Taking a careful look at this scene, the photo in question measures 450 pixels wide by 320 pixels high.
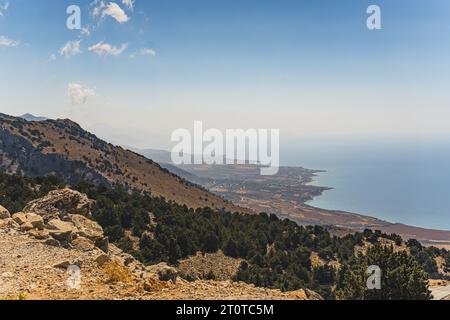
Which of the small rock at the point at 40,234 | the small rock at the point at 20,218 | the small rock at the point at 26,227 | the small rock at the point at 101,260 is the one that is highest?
the small rock at the point at 20,218

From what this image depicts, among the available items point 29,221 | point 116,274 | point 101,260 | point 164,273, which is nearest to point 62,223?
point 29,221

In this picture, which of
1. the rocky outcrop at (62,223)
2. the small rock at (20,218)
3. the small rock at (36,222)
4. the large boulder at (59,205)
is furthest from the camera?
the large boulder at (59,205)

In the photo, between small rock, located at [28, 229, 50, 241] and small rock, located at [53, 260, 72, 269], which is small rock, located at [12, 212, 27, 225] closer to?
small rock, located at [28, 229, 50, 241]

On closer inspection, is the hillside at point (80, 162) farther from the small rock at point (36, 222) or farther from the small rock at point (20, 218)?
the small rock at point (36, 222)

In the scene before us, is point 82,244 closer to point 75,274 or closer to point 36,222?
point 36,222

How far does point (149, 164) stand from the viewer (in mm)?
93062

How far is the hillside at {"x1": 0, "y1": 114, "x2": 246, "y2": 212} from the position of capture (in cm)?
7075

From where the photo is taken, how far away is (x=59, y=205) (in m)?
18.4

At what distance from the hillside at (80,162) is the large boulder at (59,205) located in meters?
49.7

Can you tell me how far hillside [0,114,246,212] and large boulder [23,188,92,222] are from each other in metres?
49.7

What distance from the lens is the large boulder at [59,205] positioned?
17312mm

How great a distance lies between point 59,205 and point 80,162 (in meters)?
59.2
